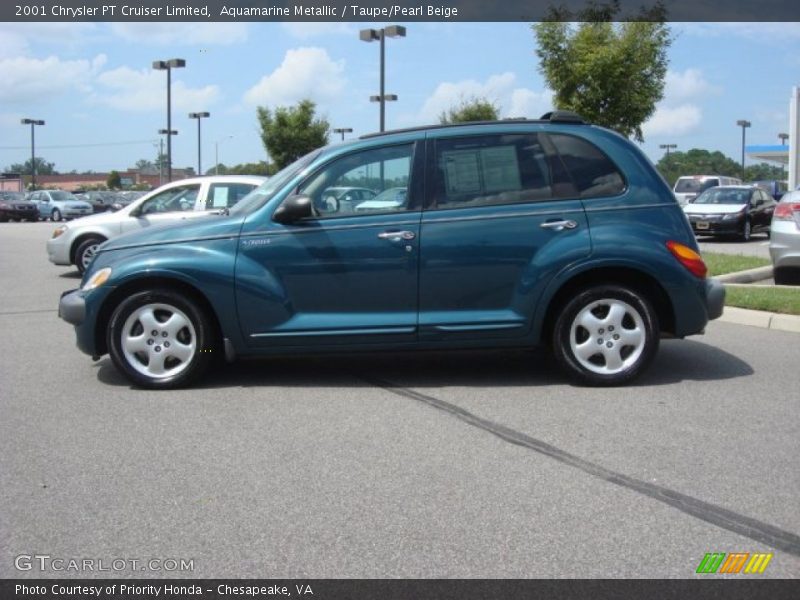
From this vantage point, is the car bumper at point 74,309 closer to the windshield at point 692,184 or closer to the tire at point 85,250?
the tire at point 85,250

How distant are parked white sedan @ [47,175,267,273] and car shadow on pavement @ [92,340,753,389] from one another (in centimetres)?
540

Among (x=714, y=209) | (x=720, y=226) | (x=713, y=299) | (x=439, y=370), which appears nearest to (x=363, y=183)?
(x=439, y=370)

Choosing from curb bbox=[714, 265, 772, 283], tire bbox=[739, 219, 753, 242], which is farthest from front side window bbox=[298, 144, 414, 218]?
tire bbox=[739, 219, 753, 242]

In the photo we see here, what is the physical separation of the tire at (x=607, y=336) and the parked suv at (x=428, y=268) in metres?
0.01

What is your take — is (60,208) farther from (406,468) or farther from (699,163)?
(699,163)

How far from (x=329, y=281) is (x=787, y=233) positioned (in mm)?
7133

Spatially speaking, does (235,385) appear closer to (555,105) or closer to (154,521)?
(154,521)

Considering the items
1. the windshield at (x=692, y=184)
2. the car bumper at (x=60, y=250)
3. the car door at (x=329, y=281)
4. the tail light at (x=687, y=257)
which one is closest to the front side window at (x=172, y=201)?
the car bumper at (x=60, y=250)

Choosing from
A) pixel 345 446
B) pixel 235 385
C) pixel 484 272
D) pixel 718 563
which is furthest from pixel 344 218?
pixel 718 563

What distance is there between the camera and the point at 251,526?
3830mm

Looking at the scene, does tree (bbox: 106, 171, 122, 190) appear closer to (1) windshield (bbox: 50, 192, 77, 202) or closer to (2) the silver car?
(1) windshield (bbox: 50, 192, 77, 202)

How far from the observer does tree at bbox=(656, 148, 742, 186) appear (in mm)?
92875

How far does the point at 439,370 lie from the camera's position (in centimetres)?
694

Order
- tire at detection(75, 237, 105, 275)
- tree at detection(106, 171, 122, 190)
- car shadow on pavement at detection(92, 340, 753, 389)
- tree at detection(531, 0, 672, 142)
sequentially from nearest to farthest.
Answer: car shadow on pavement at detection(92, 340, 753, 389), tire at detection(75, 237, 105, 275), tree at detection(531, 0, 672, 142), tree at detection(106, 171, 122, 190)
